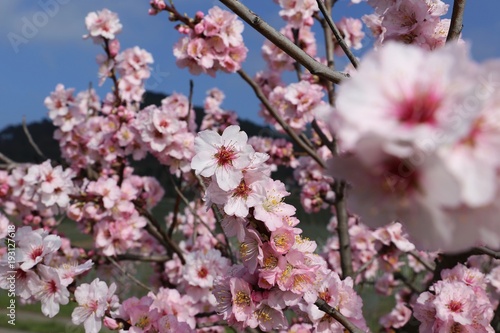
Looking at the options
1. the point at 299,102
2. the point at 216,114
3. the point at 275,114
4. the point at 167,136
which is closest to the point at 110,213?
the point at 167,136

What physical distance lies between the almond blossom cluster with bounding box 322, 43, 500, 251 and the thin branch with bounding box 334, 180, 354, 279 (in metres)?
2.14

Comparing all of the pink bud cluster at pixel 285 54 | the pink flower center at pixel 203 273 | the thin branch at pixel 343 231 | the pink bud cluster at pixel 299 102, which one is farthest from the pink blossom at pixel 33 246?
the pink bud cluster at pixel 285 54

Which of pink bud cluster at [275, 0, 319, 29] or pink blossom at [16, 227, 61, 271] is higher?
pink bud cluster at [275, 0, 319, 29]

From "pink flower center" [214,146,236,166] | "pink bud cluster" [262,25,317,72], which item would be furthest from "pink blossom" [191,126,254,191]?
"pink bud cluster" [262,25,317,72]

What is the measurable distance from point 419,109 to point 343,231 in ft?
7.60

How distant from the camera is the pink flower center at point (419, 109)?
0.53 m

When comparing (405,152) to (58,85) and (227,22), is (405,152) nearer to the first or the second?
(227,22)

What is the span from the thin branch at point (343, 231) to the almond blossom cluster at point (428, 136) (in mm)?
2138

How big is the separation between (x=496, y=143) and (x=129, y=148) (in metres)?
2.74

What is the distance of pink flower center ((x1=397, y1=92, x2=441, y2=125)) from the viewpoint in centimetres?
53

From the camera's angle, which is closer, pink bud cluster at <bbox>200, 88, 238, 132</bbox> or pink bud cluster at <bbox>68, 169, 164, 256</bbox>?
pink bud cluster at <bbox>68, 169, 164, 256</bbox>

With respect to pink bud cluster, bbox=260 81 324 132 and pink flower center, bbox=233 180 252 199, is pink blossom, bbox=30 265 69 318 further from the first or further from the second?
pink bud cluster, bbox=260 81 324 132

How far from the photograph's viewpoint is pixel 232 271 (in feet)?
4.70

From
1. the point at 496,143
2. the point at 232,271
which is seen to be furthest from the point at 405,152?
the point at 232,271
